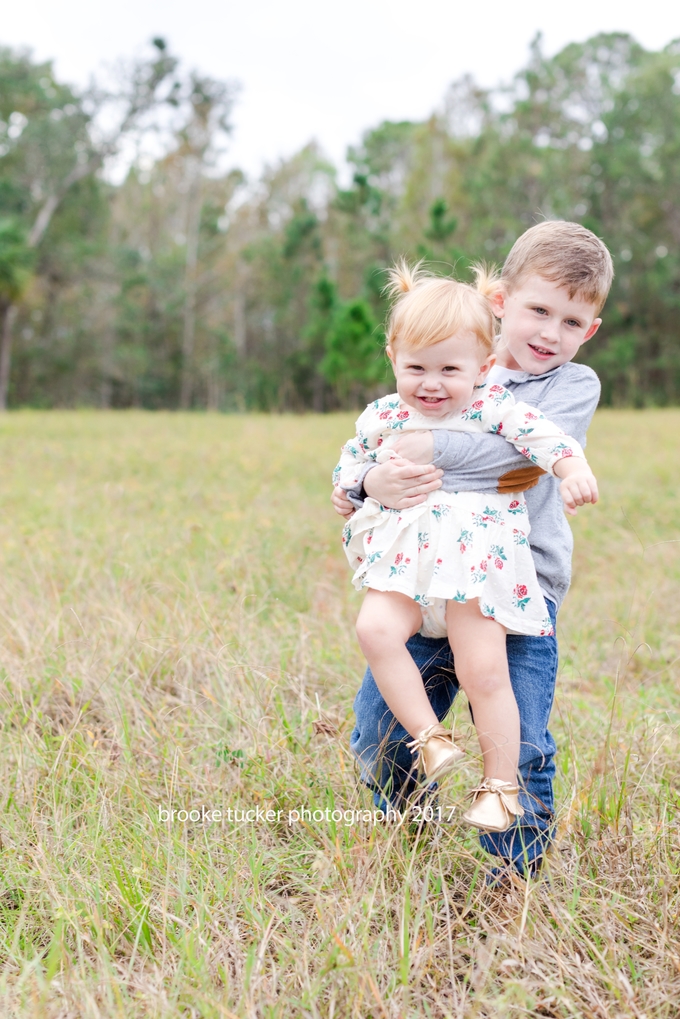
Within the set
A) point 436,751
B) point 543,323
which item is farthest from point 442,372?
point 436,751

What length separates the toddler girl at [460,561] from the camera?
5.72 feet

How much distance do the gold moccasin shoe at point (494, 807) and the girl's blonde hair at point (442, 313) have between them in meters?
0.91

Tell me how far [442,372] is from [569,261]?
35 cm

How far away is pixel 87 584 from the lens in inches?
151

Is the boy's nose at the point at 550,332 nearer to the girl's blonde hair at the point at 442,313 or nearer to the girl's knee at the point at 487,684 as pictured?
the girl's blonde hair at the point at 442,313

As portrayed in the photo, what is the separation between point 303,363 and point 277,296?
2.82 metres

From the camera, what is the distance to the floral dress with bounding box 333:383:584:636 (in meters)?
1.75

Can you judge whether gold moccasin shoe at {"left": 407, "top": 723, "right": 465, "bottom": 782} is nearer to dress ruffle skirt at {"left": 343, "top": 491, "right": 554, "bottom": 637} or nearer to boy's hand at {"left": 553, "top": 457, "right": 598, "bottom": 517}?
dress ruffle skirt at {"left": 343, "top": 491, "right": 554, "bottom": 637}

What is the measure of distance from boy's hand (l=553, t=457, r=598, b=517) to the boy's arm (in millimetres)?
132

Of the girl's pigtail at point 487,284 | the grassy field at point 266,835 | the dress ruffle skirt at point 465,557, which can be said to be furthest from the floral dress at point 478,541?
the grassy field at point 266,835

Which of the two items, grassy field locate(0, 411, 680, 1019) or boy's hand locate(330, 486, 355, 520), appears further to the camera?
boy's hand locate(330, 486, 355, 520)

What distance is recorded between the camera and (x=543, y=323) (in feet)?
6.03

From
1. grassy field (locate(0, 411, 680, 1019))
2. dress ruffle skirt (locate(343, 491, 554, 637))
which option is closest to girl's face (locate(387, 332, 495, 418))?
dress ruffle skirt (locate(343, 491, 554, 637))

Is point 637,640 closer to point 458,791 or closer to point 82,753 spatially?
point 458,791
